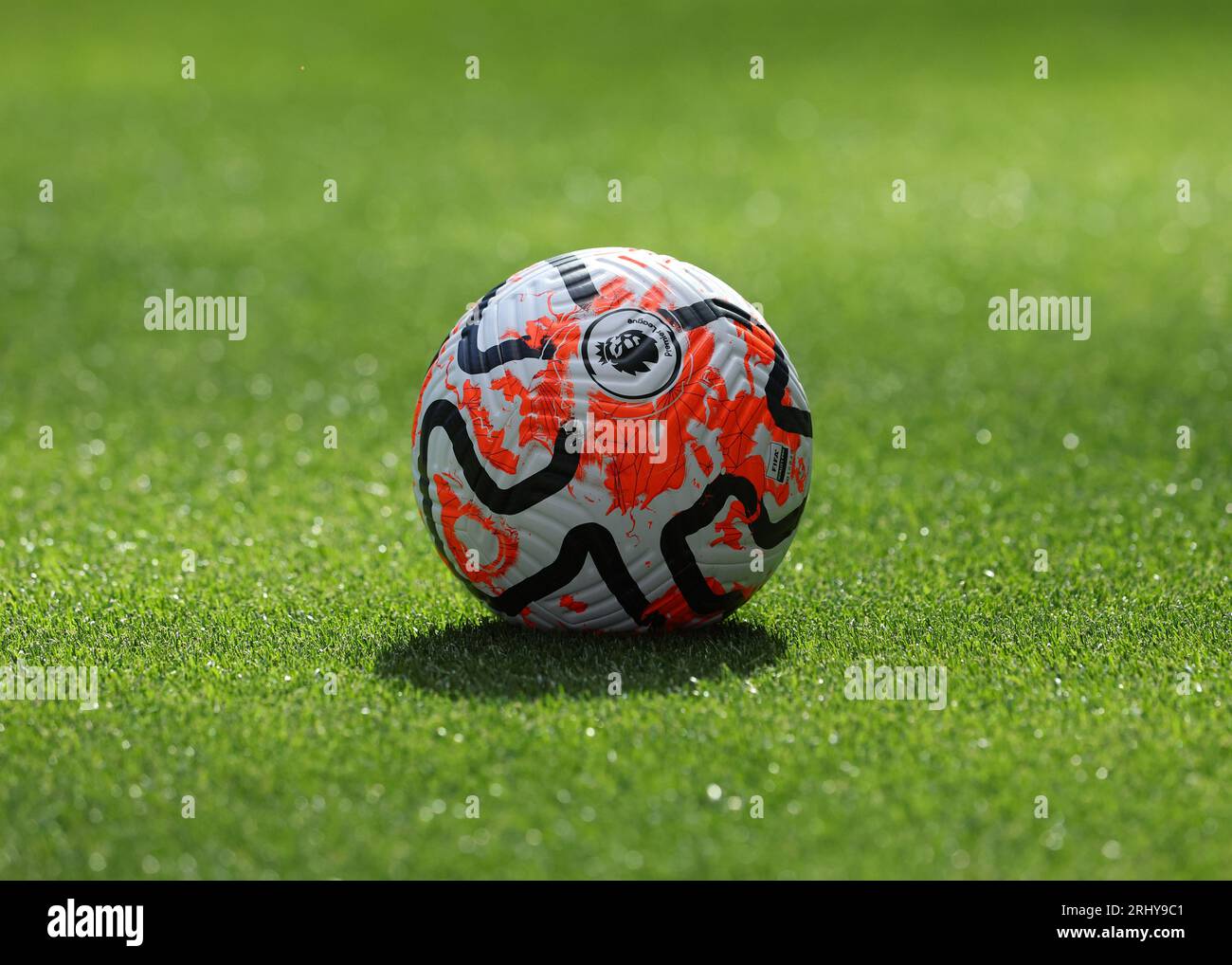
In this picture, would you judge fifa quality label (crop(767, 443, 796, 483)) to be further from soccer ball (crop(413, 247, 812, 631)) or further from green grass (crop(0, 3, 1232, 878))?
green grass (crop(0, 3, 1232, 878))

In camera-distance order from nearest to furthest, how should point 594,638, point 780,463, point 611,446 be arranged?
point 611,446 < point 780,463 < point 594,638

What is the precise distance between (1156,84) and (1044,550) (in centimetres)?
2034

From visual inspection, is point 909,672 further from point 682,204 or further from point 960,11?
point 960,11

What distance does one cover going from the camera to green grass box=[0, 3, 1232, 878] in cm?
560

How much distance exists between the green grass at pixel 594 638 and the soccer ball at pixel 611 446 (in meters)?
0.34

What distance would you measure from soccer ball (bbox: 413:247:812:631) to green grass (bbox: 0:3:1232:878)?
1.12 ft

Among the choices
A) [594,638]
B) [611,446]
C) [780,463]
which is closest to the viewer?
[611,446]

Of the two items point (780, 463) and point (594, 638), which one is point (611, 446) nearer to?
point (780, 463)

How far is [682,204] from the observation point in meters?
19.7

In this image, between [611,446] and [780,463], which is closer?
[611,446]

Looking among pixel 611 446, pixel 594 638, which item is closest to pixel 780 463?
pixel 611 446

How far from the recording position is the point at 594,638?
727 cm

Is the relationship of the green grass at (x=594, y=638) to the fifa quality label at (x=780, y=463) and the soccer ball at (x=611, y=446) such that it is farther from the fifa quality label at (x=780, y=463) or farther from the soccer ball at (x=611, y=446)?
the fifa quality label at (x=780, y=463)

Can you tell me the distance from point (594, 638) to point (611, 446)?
1016mm
